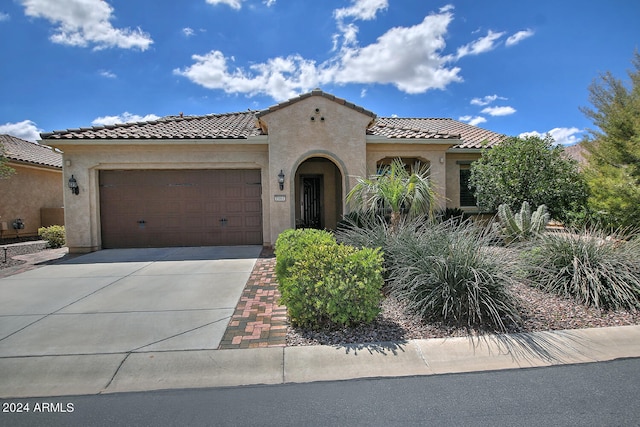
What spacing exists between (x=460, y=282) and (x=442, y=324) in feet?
2.08

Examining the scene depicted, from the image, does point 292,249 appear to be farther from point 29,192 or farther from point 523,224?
point 29,192

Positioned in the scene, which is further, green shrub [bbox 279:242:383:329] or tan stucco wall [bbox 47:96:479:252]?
tan stucco wall [bbox 47:96:479:252]

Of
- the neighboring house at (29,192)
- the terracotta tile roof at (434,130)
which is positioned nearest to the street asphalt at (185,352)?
the terracotta tile roof at (434,130)

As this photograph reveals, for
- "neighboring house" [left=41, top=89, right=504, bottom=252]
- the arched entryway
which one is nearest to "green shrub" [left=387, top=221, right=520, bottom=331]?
"neighboring house" [left=41, top=89, right=504, bottom=252]

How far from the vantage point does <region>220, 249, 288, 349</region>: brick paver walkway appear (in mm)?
3930

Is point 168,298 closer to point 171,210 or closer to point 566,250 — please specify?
point 171,210

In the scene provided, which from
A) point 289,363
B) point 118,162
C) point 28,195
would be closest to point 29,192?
point 28,195

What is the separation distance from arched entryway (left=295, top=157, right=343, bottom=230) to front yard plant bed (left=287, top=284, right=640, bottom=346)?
8099mm

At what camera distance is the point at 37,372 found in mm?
3389

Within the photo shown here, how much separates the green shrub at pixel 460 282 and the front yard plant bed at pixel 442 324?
0.57 ft

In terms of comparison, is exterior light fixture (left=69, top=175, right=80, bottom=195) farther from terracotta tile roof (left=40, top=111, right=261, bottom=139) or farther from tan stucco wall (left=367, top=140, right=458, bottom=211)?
tan stucco wall (left=367, top=140, right=458, bottom=211)

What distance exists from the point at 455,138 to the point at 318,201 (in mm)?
5820

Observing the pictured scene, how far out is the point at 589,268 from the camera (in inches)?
195

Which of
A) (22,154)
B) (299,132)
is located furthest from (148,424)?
(22,154)
